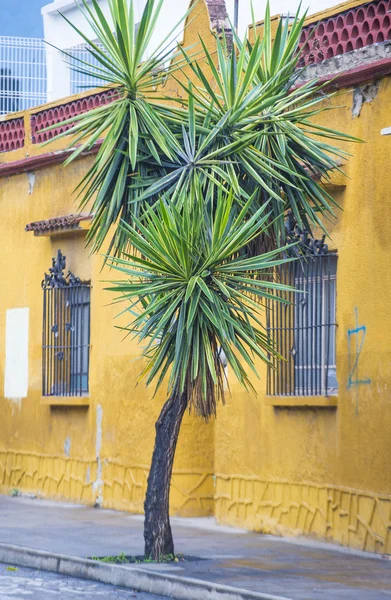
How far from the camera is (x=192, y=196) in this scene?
9.70 m

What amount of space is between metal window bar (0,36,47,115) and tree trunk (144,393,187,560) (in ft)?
61.8

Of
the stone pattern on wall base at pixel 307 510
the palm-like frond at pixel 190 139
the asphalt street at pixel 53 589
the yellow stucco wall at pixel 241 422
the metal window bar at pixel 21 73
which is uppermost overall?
the metal window bar at pixel 21 73

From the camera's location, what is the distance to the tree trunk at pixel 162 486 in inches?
396

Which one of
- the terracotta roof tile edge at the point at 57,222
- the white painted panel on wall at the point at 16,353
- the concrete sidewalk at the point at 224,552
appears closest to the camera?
the concrete sidewalk at the point at 224,552

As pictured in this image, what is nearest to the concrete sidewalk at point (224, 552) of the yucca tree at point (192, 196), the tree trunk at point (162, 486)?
the tree trunk at point (162, 486)

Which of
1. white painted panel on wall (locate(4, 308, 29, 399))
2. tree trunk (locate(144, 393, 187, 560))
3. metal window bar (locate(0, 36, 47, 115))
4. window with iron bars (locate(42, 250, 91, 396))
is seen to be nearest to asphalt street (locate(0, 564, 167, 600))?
tree trunk (locate(144, 393, 187, 560))

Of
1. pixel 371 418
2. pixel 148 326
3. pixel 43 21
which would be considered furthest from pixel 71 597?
pixel 43 21

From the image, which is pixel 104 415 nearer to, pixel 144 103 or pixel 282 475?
pixel 282 475

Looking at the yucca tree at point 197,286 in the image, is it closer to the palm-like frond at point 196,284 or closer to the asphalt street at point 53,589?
the palm-like frond at point 196,284

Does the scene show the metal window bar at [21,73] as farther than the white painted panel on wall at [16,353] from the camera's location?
Yes

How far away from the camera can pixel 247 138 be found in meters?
9.80

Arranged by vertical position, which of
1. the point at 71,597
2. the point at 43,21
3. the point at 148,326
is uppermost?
the point at 43,21

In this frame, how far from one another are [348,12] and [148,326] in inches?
159

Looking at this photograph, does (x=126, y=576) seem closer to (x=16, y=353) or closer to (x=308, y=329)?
(x=308, y=329)
